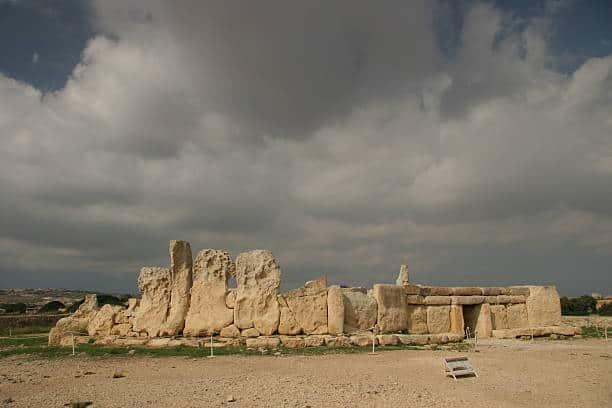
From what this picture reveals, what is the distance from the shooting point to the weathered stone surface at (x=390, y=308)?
1672 cm

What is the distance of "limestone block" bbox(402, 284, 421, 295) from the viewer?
57.9ft

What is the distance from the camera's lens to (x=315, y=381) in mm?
9430

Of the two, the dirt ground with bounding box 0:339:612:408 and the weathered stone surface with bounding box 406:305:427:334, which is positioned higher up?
the weathered stone surface with bounding box 406:305:427:334

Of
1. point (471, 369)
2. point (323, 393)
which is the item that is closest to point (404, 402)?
point (323, 393)

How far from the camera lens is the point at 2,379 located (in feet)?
34.3

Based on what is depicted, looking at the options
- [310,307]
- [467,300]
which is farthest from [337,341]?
[467,300]

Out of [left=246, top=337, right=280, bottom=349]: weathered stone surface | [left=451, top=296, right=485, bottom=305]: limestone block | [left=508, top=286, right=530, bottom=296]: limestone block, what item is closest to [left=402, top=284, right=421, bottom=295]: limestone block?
[left=451, top=296, right=485, bottom=305]: limestone block

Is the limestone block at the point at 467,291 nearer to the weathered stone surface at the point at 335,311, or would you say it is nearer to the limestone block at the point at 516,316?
the limestone block at the point at 516,316

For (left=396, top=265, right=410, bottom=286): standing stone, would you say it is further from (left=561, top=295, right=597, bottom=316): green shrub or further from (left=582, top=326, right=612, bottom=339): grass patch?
(left=561, top=295, right=597, bottom=316): green shrub

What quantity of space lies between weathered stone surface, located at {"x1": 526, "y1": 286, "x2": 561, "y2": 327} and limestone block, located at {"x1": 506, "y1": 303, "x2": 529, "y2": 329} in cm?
19

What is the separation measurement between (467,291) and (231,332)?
9041 millimetres

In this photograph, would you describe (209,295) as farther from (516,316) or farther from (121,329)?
(516,316)

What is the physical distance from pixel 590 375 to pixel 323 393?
225 inches

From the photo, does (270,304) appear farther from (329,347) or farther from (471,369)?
(471,369)
